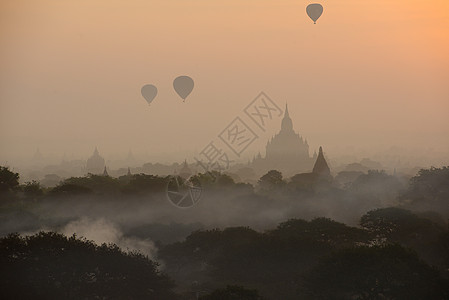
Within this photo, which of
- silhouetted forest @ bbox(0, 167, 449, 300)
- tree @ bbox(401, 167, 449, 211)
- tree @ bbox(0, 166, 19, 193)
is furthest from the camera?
tree @ bbox(401, 167, 449, 211)

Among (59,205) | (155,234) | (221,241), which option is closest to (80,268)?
(221,241)

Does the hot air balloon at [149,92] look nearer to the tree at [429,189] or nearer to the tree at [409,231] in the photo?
the tree at [429,189]

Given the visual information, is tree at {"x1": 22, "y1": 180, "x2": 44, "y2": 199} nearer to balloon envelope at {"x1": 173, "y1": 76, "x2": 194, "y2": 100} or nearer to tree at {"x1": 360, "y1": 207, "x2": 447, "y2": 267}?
balloon envelope at {"x1": 173, "y1": 76, "x2": 194, "y2": 100}

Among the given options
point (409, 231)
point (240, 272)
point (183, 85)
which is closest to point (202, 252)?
point (240, 272)

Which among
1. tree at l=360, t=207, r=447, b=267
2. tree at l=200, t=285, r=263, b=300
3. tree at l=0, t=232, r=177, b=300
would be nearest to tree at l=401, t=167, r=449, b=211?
tree at l=360, t=207, r=447, b=267

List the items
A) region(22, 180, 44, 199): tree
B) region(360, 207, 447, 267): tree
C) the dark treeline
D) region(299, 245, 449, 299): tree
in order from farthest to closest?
region(22, 180, 44, 199): tree
region(360, 207, 447, 267): tree
region(299, 245, 449, 299): tree
the dark treeline

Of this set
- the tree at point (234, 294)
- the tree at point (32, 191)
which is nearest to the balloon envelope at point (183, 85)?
the tree at point (32, 191)
